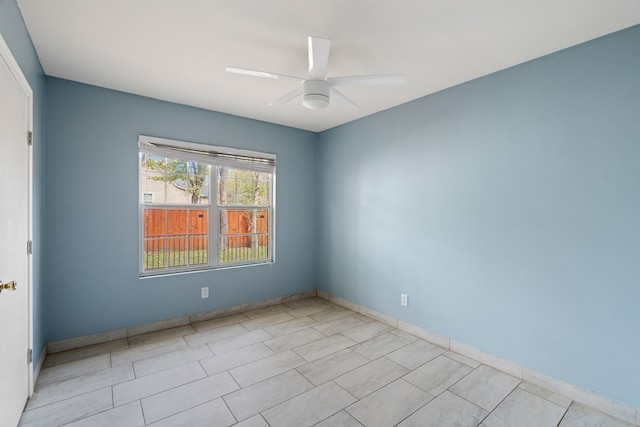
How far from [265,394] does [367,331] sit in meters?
1.46

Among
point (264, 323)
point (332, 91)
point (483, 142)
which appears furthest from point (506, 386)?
point (332, 91)

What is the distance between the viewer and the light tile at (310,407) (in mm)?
1885

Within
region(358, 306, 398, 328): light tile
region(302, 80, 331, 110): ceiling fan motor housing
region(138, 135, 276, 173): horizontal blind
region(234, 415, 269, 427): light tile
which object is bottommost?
region(234, 415, 269, 427): light tile

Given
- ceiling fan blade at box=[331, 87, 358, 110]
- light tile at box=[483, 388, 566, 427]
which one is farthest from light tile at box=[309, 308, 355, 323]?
ceiling fan blade at box=[331, 87, 358, 110]

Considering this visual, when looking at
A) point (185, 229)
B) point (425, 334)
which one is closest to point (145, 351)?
point (185, 229)

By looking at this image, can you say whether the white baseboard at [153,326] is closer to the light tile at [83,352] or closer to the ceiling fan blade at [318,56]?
the light tile at [83,352]

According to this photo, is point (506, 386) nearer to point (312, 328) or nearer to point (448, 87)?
point (312, 328)

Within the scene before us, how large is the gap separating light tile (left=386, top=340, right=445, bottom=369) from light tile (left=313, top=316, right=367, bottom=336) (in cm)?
69

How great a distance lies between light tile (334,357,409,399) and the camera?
2234mm

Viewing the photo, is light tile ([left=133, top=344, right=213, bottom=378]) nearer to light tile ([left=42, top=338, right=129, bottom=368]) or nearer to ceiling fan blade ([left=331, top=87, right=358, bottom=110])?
light tile ([left=42, top=338, right=129, bottom=368])

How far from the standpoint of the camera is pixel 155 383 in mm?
2268

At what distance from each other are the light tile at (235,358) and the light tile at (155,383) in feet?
0.25

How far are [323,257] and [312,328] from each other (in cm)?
129

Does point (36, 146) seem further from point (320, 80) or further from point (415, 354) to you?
point (415, 354)
